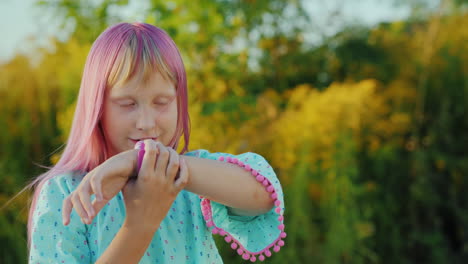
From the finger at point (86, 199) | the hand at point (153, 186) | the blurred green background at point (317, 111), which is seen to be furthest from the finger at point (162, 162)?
the blurred green background at point (317, 111)

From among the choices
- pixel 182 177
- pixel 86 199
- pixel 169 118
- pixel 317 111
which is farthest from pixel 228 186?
pixel 317 111

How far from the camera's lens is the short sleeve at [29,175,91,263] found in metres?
1.36

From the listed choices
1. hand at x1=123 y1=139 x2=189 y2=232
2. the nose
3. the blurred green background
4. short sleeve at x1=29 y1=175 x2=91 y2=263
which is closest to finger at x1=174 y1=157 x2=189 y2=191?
hand at x1=123 y1=139 x2=189 y2=232

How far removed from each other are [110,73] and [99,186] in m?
0.38

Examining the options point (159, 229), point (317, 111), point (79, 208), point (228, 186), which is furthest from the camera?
point (317, 111)

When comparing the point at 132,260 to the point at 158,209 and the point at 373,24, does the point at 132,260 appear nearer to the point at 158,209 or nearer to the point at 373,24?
the point at 158,209

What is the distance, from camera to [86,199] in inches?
43.0

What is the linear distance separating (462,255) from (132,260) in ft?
12.6

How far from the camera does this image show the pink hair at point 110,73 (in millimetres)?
1404

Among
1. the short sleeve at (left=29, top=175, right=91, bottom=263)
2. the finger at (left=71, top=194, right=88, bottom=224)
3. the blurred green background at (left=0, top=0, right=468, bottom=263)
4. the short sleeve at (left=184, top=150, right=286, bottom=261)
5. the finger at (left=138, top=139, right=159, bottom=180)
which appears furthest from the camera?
the blurred green background at (left=0, top=0, right=468, bottom=263)

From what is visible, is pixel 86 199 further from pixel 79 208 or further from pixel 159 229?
pixel 159 229

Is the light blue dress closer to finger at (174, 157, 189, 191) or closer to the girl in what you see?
the girl

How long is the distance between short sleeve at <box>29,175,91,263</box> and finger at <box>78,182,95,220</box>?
30 cm

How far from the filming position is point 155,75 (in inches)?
55.3
